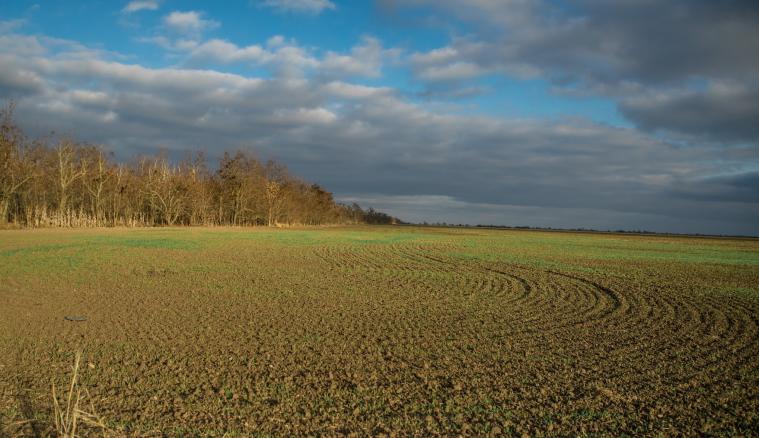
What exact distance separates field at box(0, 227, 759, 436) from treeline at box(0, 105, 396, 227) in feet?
115

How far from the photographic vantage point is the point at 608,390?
19.1 feet

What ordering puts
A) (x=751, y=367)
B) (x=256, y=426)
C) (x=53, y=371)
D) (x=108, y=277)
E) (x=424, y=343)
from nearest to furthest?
(x=256, y=426), (x=53, y=371), (x=751, y=367), (x=424, y=343), (x=108, y=277)

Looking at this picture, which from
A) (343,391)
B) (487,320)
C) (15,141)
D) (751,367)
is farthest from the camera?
(15,141)

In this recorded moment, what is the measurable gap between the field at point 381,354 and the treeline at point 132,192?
1385 inches

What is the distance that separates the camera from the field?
4.99m

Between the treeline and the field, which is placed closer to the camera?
the field

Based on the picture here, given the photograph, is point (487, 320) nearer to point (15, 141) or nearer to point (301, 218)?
point (15, 141)

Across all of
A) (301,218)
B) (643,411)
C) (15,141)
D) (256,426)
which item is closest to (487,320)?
(643,411)

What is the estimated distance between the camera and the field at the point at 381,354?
4.99 metres

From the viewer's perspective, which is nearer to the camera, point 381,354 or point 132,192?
point 381,354

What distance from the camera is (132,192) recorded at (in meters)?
55.8

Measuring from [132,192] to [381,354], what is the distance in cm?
5693

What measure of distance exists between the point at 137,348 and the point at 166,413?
2.78 meters

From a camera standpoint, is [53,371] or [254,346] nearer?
[53,371]
